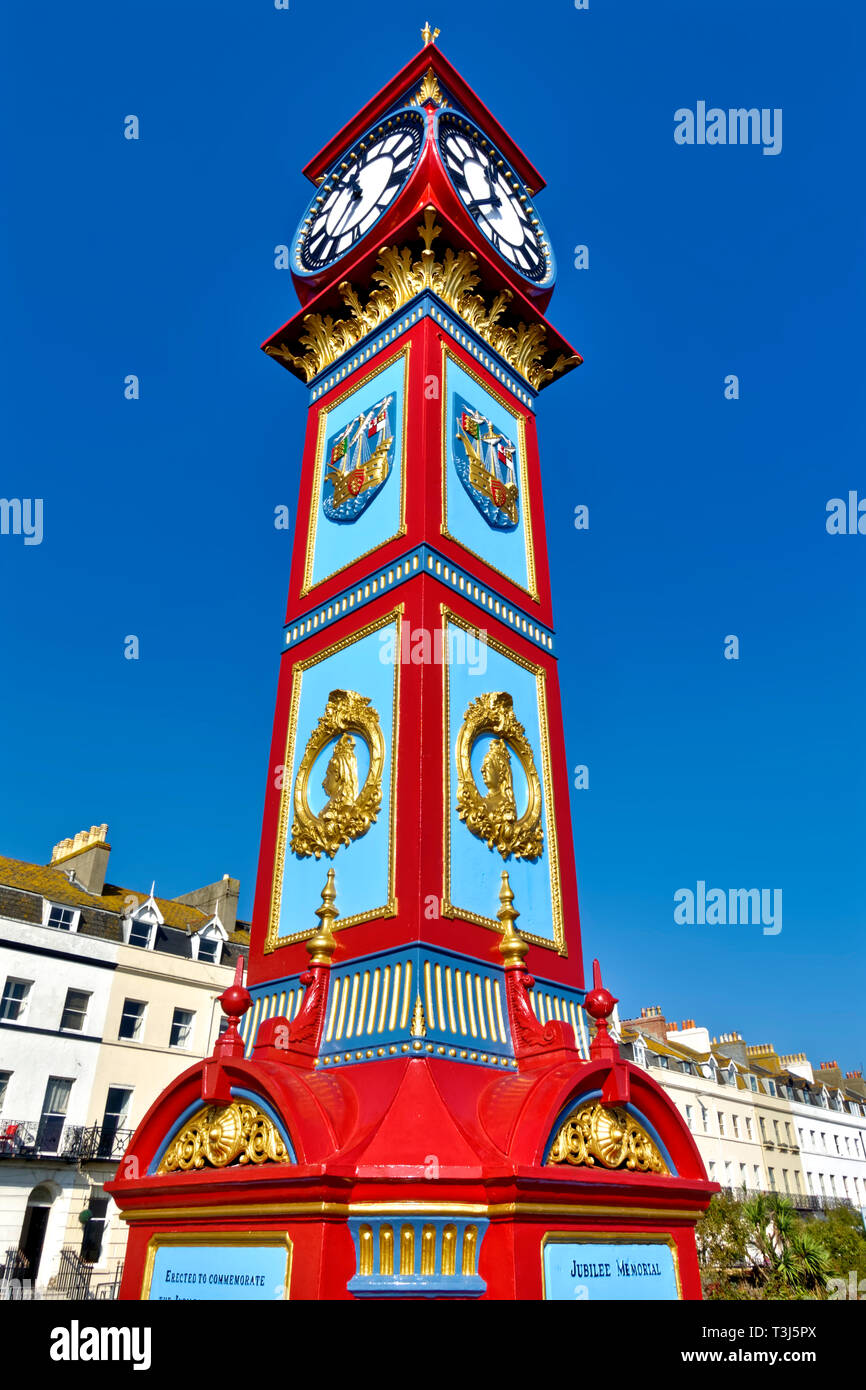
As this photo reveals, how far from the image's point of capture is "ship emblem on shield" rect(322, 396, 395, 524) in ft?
39.9

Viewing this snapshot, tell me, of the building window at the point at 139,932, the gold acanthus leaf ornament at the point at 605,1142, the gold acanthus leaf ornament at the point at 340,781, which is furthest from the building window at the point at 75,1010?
the gold acanthus leaf ornament at the point at 605,1142

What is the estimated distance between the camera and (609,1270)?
7406 mm

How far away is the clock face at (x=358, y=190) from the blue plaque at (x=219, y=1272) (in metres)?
13.3

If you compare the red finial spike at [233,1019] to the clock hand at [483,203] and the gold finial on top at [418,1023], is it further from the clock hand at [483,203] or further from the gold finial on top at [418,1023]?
the clock hand at [483,203]

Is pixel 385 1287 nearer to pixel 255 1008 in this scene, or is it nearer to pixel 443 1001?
pixel 443 1001

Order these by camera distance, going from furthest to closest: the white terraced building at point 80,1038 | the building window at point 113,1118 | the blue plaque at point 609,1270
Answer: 1. the building window at point 113,1118
2. the white terraced building at point 80,1038
3. the blue plaque at point 609,1270

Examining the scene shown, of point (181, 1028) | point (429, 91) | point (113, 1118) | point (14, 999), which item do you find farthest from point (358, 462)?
point (181, 1028)

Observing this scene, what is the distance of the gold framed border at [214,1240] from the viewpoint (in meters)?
6.77

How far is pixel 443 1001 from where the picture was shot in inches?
323

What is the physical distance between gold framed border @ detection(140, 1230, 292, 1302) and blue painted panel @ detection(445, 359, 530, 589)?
7758 mm

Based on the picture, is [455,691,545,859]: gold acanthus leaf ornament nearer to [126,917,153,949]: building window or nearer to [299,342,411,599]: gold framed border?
[299,342,411,599]: gold framed border

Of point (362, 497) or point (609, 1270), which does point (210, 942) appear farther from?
point (609, 1270)

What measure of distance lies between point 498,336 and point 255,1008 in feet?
34.6

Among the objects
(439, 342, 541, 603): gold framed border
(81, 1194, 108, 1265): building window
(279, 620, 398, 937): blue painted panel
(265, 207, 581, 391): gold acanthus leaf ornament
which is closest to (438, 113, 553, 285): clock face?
(265, 207, 581, 391): gold acanthus leaf ornament
